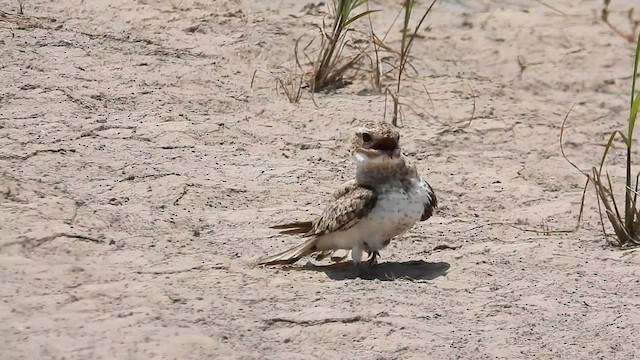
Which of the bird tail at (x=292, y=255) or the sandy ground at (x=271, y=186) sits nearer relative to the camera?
the sandy ground at (x=271, y=186)

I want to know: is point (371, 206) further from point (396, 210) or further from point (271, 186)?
point (271, 186)

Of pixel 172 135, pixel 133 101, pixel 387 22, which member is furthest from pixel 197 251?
pixel 387 22

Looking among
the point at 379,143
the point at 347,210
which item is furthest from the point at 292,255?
the point at 379,143

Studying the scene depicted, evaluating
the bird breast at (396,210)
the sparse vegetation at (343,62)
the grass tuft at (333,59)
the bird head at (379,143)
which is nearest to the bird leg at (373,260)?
the bird breast at (396,210)

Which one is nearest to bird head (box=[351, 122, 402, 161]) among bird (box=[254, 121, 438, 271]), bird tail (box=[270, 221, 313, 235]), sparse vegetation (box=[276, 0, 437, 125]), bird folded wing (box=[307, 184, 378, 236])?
bird (box=[254, 121, 438, 271])

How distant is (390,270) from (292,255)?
425 millimetres

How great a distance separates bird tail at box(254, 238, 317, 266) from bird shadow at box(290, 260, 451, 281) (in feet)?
0.22

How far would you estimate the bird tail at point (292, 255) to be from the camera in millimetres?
4938

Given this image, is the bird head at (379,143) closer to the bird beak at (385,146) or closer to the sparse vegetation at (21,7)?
the bird beak at (385,146)

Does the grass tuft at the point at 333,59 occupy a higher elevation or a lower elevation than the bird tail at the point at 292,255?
higher

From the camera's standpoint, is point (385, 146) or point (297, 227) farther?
point (297, 227)

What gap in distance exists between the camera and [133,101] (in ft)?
21.8

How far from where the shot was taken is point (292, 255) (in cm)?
502

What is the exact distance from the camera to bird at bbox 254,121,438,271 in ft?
16.0
